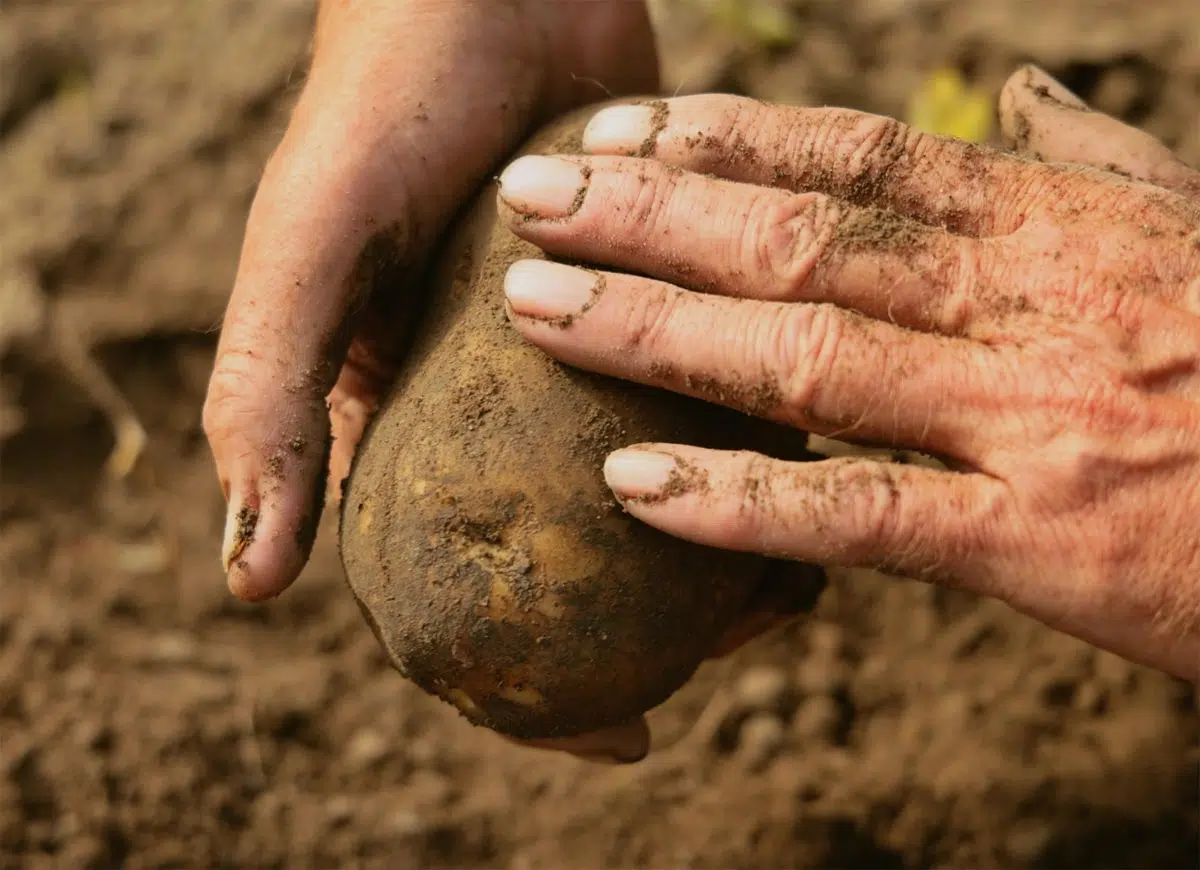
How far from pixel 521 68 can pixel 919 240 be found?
83 centimetres

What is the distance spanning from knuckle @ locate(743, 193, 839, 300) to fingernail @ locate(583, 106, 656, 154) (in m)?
0.23

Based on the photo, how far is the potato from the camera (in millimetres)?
1636

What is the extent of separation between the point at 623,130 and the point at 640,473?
536mm

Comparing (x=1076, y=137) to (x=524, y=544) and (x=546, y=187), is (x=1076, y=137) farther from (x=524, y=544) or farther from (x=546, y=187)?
(x=524, y=544)

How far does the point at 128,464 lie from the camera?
3412mm

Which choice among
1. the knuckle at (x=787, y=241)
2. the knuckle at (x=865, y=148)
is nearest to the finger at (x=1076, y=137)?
the knuckle at (x=865, y=148)

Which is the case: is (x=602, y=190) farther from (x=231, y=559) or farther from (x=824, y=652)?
(x=824, y=652)

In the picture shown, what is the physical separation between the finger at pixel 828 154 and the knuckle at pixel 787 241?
0.42 feet

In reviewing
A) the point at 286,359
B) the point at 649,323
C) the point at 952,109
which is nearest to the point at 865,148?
the point at 649,323

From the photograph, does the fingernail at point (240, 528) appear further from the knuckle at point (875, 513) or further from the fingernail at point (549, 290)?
the knuckle at point (875, 513)

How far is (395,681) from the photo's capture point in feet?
9.49

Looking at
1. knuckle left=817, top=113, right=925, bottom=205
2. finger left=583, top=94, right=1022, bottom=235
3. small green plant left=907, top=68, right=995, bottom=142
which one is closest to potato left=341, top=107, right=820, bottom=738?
finger left=583, top=94, right=1022, bottom=235

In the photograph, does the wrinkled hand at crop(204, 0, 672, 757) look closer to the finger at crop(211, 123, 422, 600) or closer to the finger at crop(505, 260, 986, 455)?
the finger at crop(211, 123, 422, 600)

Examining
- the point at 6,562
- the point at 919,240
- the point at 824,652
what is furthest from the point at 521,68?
the point at 6,562
